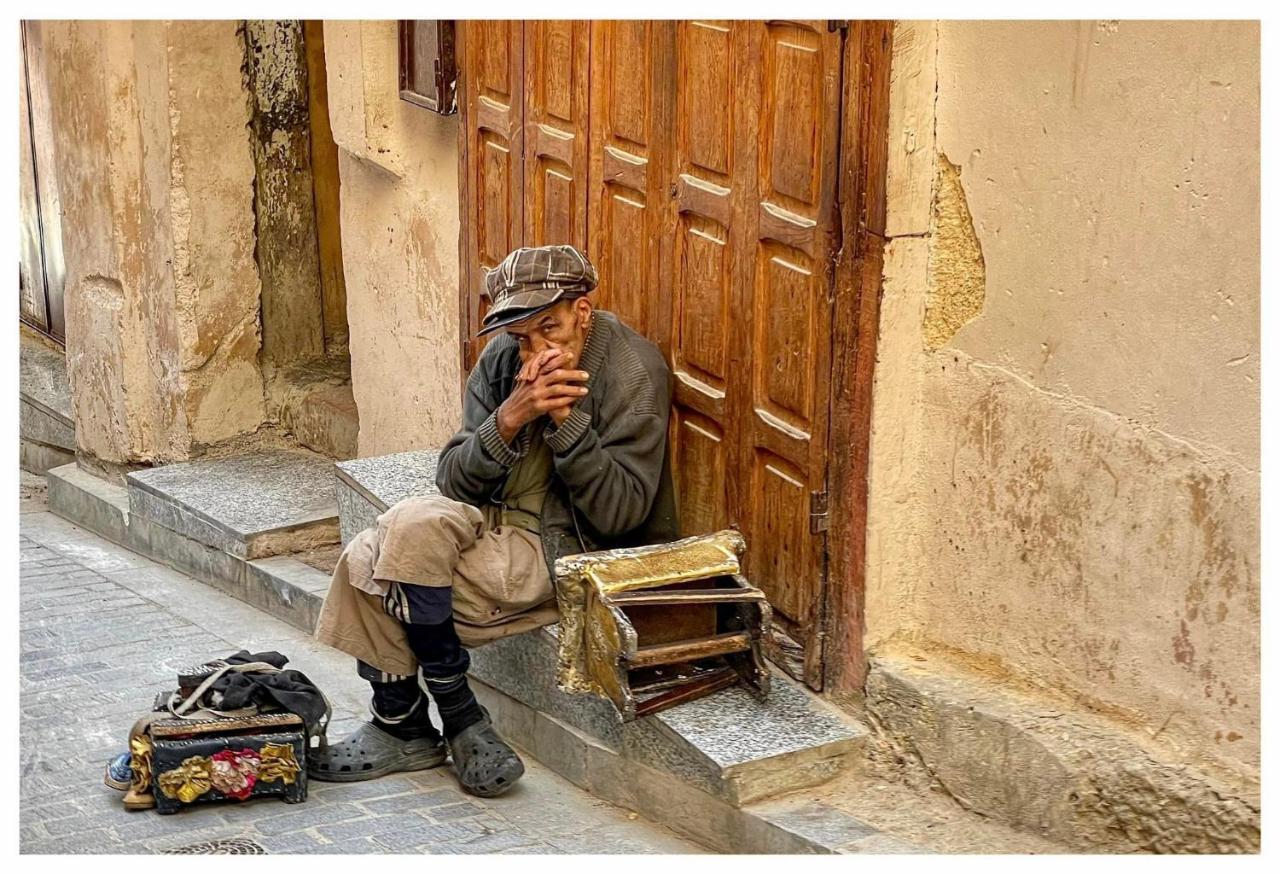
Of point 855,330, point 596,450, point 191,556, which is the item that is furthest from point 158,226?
point 855,330

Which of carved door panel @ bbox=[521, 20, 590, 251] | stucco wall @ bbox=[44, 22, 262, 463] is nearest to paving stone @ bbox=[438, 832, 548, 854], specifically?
carved door panel @ bbox=[521, 20, 590, 251]

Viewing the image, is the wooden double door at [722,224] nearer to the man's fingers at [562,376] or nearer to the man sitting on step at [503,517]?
the man sitting on step at [503,517]

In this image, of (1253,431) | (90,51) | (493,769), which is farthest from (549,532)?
(90,51)

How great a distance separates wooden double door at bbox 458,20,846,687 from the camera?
4645mm

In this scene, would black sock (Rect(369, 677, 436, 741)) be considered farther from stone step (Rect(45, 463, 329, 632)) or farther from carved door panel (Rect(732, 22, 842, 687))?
stone step (Rect(45, 463, 329, 632))

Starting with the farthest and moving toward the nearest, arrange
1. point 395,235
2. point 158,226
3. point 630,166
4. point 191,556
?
point 158,226
point 191,556
point 395,235
point 630,166

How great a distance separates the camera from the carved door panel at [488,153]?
603 cm

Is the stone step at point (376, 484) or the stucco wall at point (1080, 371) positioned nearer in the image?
the stucco wall at point (1080, 371)

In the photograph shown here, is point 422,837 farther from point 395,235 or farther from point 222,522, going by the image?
point 395,235

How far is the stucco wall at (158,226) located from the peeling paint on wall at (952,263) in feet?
14.0

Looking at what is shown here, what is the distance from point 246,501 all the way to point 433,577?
9.34 ft

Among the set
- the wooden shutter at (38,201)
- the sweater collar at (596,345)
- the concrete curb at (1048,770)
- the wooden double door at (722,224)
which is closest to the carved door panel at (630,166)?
the wooden double door at (722,224)

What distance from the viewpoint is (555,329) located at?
16.2 ft

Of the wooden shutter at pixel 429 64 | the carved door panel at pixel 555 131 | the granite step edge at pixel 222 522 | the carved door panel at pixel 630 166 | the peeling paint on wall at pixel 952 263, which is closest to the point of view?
the peeling paint on wall at pixel 952 263
